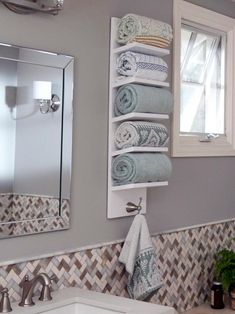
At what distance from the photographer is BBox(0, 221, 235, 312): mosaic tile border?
7.06 ft

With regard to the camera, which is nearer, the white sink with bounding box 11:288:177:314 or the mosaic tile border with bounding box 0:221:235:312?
the white sink with bounding box 11:288:177:314

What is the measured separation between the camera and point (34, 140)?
2.12m

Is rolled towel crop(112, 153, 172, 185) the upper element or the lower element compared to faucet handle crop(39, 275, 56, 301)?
upper

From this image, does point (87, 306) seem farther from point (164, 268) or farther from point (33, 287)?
point (164, 268)

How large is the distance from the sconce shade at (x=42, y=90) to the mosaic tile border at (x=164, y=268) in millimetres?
673

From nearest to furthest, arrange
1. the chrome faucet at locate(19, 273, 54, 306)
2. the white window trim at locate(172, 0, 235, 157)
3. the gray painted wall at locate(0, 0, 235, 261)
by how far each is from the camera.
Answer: the chrome faucet at locate(19, 273, 54, 306) → the gray painted wall at locate(0, 0, 235, 261) → the white window trim at locate(172, 0, 235, 157)

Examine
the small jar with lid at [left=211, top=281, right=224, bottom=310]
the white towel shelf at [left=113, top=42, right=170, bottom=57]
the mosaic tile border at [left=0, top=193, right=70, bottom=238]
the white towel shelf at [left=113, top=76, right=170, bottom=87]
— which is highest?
the white towel shelf at [left=113, top=42, right=170, bottom=57]

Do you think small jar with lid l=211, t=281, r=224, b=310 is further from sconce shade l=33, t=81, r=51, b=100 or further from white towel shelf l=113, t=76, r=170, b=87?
sconce shade l=33, t=81, r=51, b=100

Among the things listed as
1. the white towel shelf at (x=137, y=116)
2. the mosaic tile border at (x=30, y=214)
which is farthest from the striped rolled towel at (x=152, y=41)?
the mosaic tile border at (x=30, y=214)

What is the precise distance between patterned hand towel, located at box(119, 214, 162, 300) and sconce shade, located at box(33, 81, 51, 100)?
75cm

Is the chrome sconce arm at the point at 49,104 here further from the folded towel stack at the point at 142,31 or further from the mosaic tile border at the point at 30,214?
the folded towel stack at the point at 142,31

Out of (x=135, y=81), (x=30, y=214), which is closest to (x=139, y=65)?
(x=135, y=81)

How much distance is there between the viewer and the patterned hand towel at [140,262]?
2.39 m

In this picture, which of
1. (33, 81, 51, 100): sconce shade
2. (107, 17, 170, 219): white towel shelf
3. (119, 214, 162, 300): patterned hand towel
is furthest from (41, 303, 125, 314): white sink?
(33, 81, 51, 100): sconce shade
